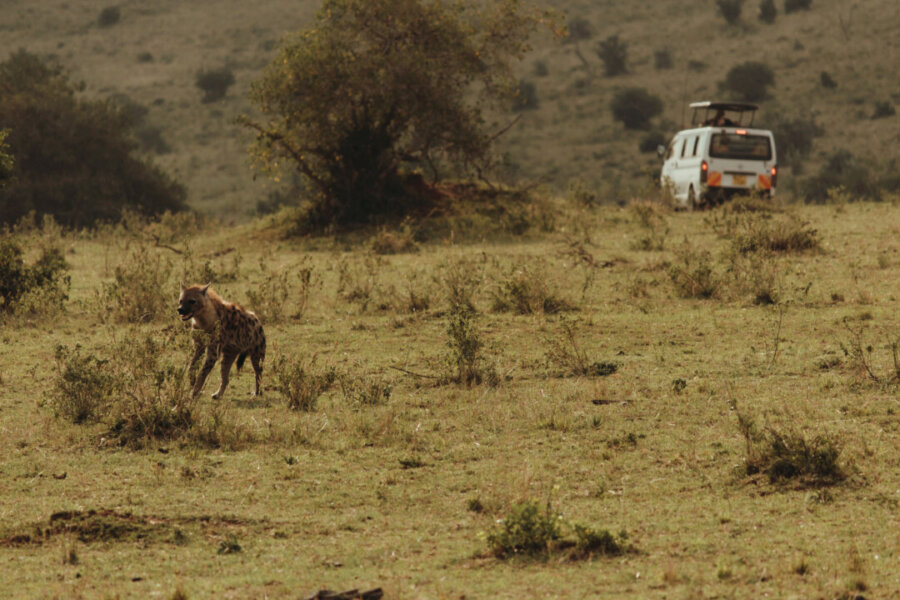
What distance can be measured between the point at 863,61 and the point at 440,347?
45516 mm

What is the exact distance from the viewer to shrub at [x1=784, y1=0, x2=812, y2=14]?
60.0 m

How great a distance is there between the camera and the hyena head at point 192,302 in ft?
30.3

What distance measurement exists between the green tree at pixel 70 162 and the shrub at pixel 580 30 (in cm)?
3584

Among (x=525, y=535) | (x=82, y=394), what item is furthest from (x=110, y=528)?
(x=82, y=394)

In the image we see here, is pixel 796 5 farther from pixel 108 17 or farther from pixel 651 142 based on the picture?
pixel 108 17

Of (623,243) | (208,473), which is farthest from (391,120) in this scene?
(208,473)

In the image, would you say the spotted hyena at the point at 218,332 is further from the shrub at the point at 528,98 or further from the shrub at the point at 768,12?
the shrub at the point at 768,12

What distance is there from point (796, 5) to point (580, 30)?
466 inches

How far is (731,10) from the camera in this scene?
60188mm

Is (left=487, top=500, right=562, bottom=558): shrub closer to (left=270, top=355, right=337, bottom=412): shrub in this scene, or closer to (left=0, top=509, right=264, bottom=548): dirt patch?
(left=0, top=509, right=264, bottom=548): dirt patch

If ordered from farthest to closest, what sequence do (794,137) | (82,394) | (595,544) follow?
1. (794,137)
2. (82,394)
3. (595,544)

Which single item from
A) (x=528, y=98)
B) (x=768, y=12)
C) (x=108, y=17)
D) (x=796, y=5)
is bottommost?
(x=528, y=98)

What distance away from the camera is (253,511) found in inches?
273

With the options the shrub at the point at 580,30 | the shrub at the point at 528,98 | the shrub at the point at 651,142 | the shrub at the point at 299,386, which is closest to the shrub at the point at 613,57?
the shrub at the point at 528,98
